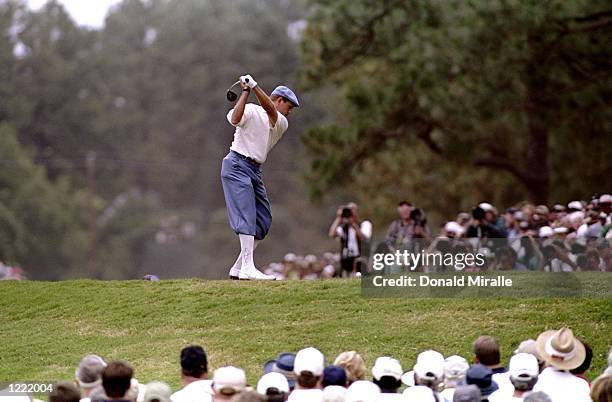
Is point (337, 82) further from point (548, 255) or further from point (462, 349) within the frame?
point (462, 349)

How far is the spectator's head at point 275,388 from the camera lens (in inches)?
374

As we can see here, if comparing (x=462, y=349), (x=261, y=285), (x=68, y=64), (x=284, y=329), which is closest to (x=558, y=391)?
(x=462, y=349)

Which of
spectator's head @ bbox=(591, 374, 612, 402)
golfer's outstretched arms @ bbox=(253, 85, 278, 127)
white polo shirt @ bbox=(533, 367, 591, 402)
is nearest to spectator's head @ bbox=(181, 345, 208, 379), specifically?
white polo shirt @ bbox=(533, 367, 591, 402)

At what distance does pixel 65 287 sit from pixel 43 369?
2898 millimetres

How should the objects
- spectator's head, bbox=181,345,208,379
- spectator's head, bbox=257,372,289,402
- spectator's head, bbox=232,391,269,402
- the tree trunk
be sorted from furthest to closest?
the tree trunk, spectator's head, bbox=181,345,208,379, spectator's head, bbox=257,372,289,402, spectator's head, bbox=232,391,269,402

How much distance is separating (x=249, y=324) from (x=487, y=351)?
14.7 ft

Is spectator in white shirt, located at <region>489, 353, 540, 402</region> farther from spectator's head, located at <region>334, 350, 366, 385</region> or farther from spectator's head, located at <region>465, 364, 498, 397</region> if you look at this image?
spectator's head, located at <region>334, 350, 366, 385</region>

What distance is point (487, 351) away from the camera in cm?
1012

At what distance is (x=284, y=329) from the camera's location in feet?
46.0

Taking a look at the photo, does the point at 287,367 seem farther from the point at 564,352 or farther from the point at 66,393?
the point at 564,352

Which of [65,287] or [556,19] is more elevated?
[556,19]

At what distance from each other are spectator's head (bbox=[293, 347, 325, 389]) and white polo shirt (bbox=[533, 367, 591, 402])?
1.50 meters

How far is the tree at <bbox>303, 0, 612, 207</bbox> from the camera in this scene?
97.7 ft

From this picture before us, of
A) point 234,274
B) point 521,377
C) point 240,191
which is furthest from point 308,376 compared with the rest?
point 234,274
